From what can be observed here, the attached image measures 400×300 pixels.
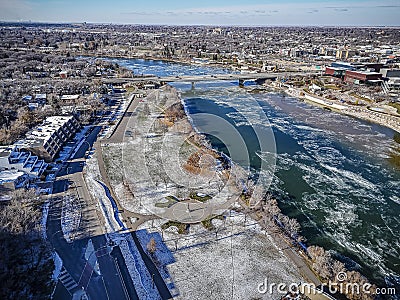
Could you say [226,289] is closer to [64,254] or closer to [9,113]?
[64,254]

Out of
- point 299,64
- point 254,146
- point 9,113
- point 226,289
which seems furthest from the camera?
point 299,64

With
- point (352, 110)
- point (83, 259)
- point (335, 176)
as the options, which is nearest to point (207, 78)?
point (352, 110)

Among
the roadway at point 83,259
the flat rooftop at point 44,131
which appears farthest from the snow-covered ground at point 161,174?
the flat rooftop at point 44,131

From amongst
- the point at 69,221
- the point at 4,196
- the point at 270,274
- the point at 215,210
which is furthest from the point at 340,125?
the point at 4,196

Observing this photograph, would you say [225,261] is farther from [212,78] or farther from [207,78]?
[212,78]

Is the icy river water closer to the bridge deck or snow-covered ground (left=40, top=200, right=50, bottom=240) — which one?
the bridge deck

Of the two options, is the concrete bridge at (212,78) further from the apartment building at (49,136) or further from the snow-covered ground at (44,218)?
the snow-covered ground at (44,218)
